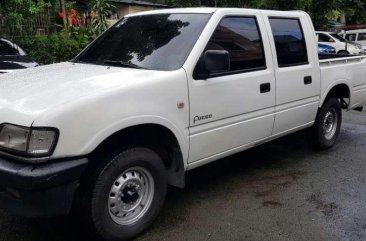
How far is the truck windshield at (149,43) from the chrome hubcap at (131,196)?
0.95 m

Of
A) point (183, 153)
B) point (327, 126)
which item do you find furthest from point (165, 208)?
point (327, 126)

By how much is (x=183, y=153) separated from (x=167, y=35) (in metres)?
1.14

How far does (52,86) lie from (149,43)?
1157 mm

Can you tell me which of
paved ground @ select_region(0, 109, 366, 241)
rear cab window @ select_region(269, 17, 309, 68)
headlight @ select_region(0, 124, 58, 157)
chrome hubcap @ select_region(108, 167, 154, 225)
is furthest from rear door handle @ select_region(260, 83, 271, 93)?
headlight @ select_region(0, 124, 58, 157)

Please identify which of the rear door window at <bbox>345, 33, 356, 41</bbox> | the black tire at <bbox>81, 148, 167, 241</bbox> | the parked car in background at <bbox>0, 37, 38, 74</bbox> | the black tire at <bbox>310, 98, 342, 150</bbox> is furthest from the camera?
the rear door window at <bbox>345, 33, 356, 41</bbox>

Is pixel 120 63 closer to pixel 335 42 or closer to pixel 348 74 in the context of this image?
pixel 348 74

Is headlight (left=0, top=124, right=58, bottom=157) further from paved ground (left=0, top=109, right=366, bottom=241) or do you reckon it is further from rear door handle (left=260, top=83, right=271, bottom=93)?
rear door handle (left=260, top=83, right=271, bottom=93)

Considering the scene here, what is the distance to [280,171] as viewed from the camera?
17.9 ft

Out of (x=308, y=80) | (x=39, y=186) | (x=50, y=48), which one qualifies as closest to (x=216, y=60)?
(x=39, y=186)

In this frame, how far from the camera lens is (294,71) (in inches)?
202

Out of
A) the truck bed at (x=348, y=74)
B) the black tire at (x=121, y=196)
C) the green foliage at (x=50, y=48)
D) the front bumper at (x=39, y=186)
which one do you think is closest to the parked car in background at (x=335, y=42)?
the green foliage at (x=50, y=48)

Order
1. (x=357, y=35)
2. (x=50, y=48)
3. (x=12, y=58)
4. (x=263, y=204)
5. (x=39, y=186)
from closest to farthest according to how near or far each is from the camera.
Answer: (x=39, y=186), (x=263, y=204), (x=12, y=58), (x=50, y=48), (x=357, y=35)

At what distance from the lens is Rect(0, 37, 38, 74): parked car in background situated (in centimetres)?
776

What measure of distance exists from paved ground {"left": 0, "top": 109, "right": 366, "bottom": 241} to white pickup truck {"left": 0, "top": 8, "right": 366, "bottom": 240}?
484 mm
